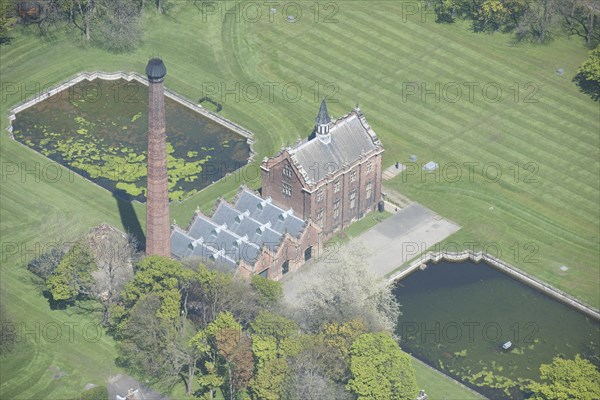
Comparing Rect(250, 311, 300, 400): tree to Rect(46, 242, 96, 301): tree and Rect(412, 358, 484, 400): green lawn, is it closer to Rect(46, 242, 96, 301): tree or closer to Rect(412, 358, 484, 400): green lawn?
Rect(412, 358, 484, 400): green lawn

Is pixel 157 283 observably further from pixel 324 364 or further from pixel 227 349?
pixel 324 364

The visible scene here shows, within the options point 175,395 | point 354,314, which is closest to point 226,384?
point 175,395

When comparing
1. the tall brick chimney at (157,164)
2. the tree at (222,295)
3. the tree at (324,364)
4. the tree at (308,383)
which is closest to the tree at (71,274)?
the tall brick chimney at (157,164)

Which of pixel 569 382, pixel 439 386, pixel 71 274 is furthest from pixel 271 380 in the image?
pixel 569 382

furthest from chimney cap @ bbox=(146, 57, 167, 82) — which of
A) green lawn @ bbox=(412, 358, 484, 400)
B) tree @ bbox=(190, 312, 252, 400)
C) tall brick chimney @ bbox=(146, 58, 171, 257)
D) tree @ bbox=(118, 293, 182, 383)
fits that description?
green lawn @ bbox=(412, 358, 484, 400)

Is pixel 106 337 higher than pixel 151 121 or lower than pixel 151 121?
lower

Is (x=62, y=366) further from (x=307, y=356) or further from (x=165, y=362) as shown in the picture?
(x=307, y=356)

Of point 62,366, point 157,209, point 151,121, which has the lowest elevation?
point 62,366
